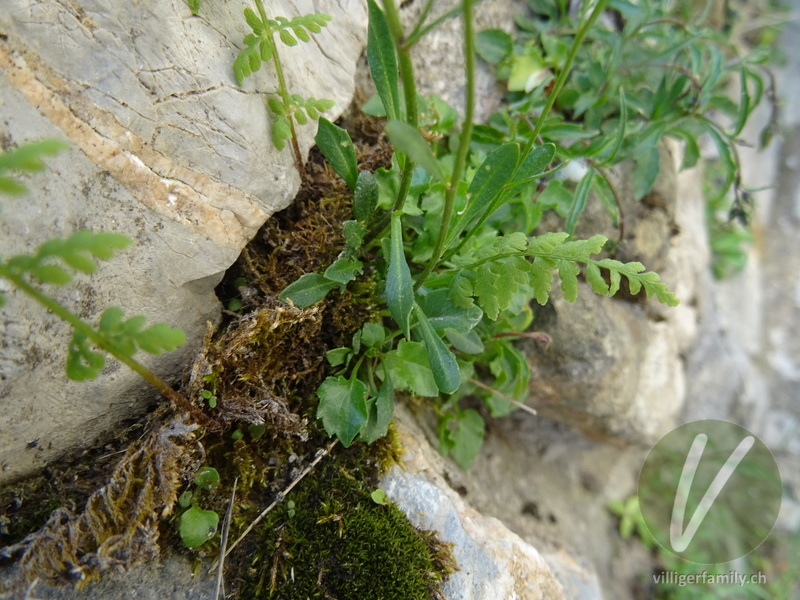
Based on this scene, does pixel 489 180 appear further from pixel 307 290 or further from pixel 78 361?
pixel 78 361

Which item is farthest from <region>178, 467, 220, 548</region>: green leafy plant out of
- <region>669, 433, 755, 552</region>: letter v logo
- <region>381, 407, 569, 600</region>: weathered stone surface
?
<region>669, 433, 755, 552</region>: letter v logo

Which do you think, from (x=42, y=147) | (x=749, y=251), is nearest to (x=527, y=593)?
(x=42, y=147)

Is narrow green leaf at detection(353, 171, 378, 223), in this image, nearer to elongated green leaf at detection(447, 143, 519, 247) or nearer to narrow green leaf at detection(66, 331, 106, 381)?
elongated green leaf at detection(447, 143, 519, 247)

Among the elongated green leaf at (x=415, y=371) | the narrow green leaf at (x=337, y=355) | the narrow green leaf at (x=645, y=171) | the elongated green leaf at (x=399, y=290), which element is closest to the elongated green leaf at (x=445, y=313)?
the elongated green leaf at (x=415, y=371)

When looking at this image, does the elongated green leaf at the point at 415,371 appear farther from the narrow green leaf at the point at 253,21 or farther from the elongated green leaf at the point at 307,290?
the narrow green leaf at the point at 253,21

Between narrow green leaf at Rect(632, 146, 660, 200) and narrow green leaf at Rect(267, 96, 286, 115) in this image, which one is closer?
narrow green leaf at Rect(267, 96, 286, 115)

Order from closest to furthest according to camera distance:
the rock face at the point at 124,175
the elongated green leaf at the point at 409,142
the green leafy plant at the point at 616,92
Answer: the elongated green leaf at the point at 409,142 < the rock face at the point at 124,175 < the green leafy plant at the point at 616,92
